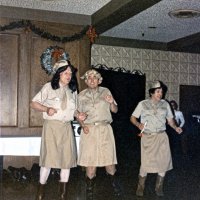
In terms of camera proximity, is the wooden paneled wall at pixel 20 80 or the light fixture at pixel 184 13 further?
the wooden paneled wall at pixel 20 80

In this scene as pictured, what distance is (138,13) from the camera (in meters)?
5.41

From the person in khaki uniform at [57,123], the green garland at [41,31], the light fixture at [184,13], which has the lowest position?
the person in khaki uniform at [57,123]

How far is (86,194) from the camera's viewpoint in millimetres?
4359

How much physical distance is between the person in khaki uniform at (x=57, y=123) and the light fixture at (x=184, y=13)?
2.81m

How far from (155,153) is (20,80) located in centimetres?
282

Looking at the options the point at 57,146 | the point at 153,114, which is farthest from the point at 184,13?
the point at 57,146

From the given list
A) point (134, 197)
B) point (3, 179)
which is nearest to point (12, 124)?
point (3, 179)

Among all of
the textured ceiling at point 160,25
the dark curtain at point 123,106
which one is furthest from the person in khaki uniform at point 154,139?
the dark curtain at point 123,106

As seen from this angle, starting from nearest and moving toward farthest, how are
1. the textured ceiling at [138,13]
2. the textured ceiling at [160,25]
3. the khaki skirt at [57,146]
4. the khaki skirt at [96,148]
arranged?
1. the khaki skirt at [57,146]
2. the khaki skirt at [96,148]
3. the textured ceiling at [138,13]
4. the textured ceiling at [160,25]

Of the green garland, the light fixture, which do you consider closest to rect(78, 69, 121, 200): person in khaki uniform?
the green garland

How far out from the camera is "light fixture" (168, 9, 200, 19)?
5.73 metres

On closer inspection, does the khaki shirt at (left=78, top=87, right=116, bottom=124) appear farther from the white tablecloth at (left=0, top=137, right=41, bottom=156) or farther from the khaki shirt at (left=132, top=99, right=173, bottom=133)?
the white tablecloth at (left=0, top=137, right=41, bottom=156)

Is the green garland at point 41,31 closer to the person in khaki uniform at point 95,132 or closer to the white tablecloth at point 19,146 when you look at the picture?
the white tablecloth at point 19,146

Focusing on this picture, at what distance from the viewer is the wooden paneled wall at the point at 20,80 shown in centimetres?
586
